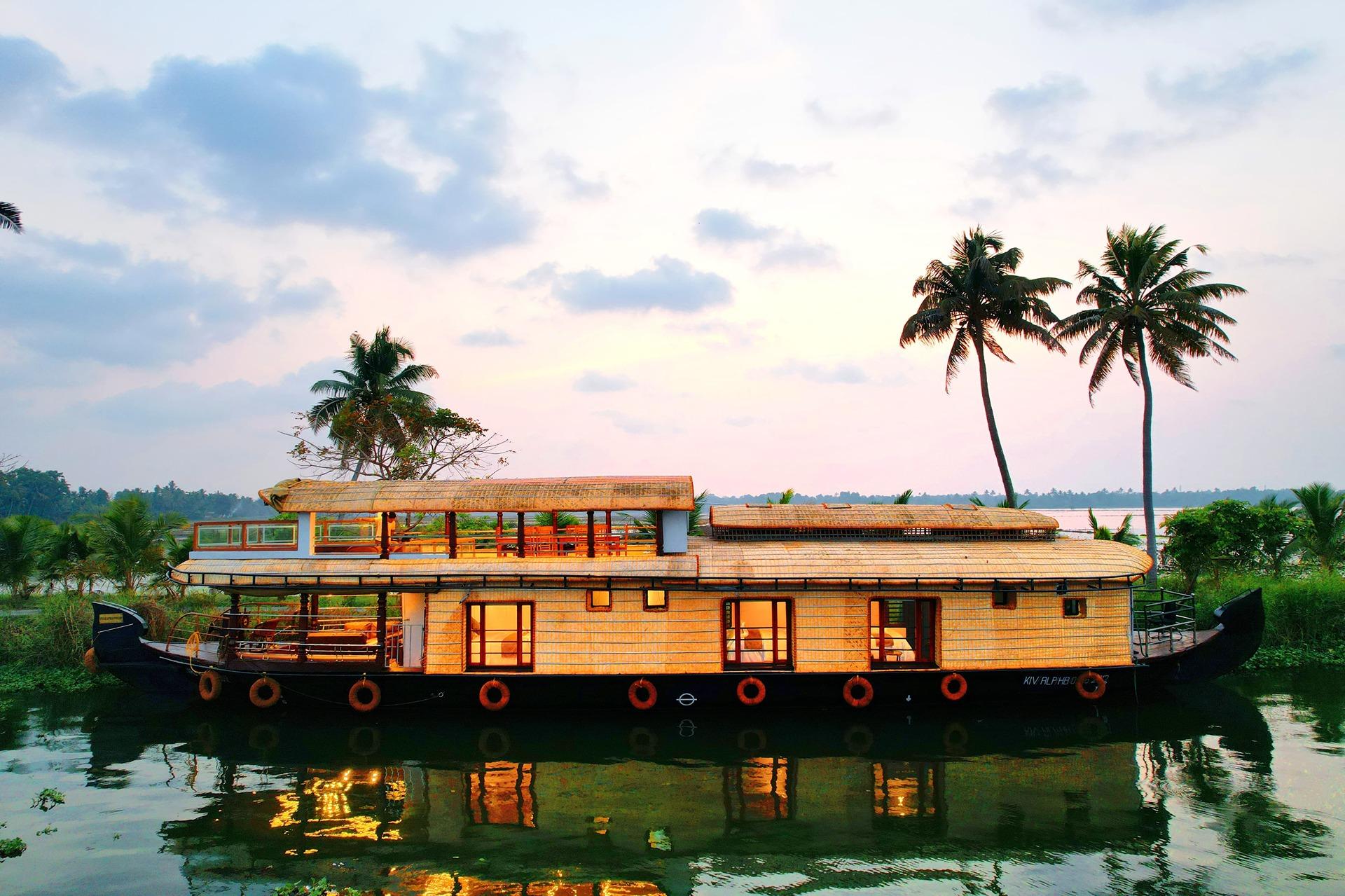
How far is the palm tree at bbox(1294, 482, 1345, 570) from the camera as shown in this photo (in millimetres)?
22016

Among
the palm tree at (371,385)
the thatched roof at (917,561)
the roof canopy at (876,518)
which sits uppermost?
the palm tree at (371,385)

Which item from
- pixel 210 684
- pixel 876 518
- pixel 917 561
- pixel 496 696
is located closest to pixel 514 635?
pixel 496 696

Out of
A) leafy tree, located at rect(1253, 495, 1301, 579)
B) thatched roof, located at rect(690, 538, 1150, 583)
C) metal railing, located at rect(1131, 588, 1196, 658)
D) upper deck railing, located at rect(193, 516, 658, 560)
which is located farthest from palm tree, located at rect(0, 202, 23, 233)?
leafy tree, located at rect(1253, 495, 1301, 579)

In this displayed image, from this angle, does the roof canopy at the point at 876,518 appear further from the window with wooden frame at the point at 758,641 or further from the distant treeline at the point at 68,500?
the distant treeline at the point at 68,500

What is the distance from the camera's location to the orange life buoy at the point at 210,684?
14.0m

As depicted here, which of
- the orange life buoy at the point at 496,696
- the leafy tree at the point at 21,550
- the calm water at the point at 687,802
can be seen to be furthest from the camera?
the leafy tree at the point at 21,550

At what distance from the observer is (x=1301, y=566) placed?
21.7m

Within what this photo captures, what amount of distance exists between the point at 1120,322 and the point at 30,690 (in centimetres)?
2663

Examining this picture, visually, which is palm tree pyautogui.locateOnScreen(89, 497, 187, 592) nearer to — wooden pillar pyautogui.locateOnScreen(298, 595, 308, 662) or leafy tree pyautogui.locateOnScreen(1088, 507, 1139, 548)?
wooden pillar pyautogui.locateOnScreen(298, 595, 308, 662)

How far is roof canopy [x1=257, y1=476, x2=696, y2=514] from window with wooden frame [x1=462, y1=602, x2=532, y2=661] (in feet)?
5.66

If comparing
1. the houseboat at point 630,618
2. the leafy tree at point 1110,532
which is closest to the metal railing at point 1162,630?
the houseboat at point 630,618

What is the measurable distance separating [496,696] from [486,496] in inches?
130

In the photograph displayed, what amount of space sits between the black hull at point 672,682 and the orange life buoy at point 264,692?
0.13 meters

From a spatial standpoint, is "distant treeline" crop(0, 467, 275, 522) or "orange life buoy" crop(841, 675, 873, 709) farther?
"distant treeline" crop(0, 467, 275, 522)
